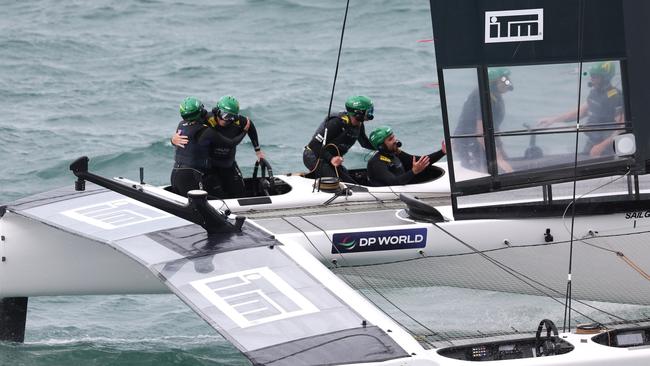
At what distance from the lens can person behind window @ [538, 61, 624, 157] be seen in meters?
8.14

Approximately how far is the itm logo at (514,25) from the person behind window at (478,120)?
20cm

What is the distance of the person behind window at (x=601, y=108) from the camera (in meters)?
8.14

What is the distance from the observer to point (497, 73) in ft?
26.7

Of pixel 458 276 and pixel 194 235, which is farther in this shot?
pixel 458 276

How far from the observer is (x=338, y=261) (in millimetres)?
8641

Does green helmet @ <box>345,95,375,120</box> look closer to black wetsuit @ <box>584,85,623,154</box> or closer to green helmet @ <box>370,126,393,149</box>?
green helmet @ <box>370,126,393,149</box>

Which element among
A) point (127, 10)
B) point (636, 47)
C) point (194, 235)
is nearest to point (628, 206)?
point (636, 47)

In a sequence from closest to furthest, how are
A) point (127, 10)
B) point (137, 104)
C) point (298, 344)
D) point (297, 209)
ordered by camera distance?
point (298, 344) < point (297, 209) < point (137, 104) < point (127, 10)

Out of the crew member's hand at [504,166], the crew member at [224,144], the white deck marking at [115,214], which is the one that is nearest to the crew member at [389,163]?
the crew member at [224,144]

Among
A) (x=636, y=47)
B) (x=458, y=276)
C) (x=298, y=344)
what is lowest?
(x=298, y=344)

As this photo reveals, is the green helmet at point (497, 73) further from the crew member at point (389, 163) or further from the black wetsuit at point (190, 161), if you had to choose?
the black wetsuit at point (190, 161)

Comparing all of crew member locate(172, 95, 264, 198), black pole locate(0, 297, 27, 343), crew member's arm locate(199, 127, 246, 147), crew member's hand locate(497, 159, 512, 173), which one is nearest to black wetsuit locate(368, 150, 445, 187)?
crew member locate(172, 95, 264, 198)

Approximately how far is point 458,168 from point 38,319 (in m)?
3.23

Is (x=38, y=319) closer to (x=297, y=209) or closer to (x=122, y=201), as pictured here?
(x=122, y=201)
